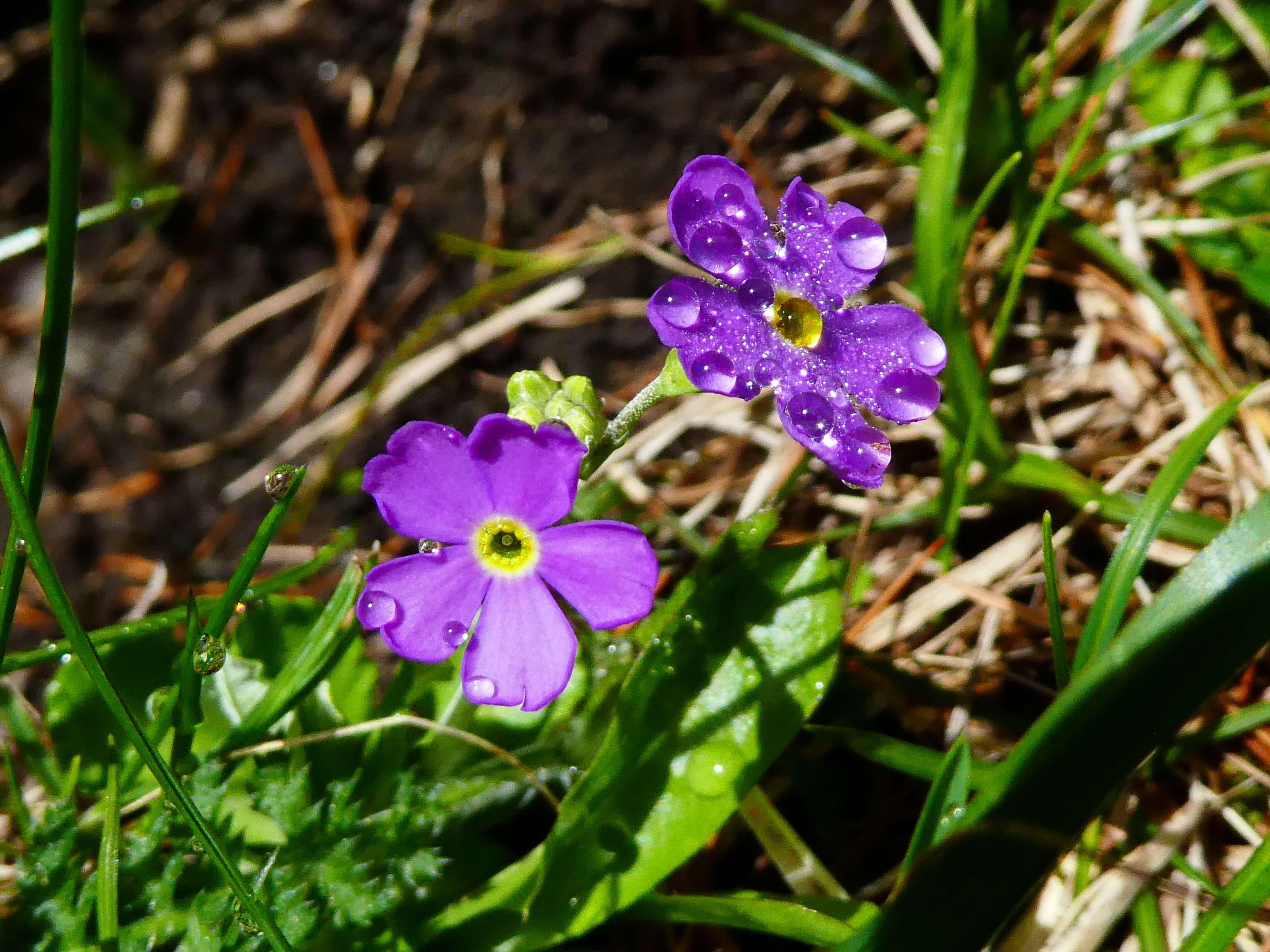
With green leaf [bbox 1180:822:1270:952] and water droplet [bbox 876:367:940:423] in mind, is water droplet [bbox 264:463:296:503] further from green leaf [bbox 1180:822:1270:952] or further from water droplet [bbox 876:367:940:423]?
green leaf [bbox 1180:822:1270:952]

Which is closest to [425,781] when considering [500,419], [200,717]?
[200,717]

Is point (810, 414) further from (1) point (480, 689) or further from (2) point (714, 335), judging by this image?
(1) point (480, 689)

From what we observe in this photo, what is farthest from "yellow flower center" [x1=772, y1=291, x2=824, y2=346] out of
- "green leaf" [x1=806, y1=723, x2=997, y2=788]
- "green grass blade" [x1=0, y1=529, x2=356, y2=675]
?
"green grass blade" [x1=0, y1=529, x2=356, y2=675]

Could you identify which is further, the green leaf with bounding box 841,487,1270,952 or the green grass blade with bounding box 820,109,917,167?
the green grass blade with bounding box 820,109,917,167

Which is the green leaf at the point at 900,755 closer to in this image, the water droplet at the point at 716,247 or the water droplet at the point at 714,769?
the water droplet at the point at 714,769

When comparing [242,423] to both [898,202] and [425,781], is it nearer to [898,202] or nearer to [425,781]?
[425,781]
